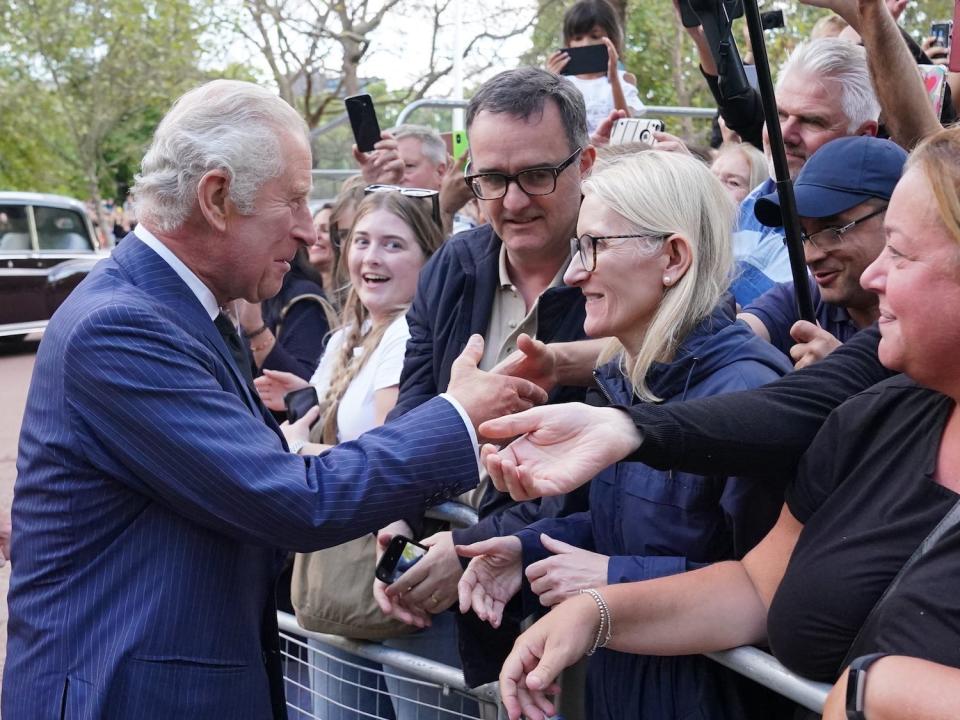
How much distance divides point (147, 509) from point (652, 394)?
1.06 m

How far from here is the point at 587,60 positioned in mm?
5109

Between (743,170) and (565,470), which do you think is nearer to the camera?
(565,470)

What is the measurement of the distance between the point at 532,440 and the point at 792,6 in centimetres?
1467

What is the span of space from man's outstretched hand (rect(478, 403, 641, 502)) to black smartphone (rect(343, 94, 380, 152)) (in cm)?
289

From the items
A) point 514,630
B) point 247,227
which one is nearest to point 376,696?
point 514,630

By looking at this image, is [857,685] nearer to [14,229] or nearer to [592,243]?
[592,243]

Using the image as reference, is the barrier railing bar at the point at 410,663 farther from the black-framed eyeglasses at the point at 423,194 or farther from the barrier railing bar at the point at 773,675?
the black-framed eyeglasses at the point at 423,194

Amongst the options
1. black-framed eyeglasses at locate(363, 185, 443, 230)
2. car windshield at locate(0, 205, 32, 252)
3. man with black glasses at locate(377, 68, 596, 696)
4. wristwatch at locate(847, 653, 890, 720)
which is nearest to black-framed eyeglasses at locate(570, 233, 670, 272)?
man with black glasses at locate(377, 68, 596, 696)

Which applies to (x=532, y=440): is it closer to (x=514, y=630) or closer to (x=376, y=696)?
(x=514, y=630)

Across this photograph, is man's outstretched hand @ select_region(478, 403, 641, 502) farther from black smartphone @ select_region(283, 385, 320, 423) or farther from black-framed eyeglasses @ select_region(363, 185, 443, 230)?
black-framed eyeglasses @ select_region(363, 185, 443, 230)

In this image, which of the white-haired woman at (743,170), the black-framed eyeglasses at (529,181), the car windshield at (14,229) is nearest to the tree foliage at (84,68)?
the car windshield at (14,229)

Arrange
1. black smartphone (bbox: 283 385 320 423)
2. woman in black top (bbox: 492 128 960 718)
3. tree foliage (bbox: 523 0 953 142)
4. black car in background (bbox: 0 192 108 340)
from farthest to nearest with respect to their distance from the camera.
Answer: black car in background (bbox: 0 192 108 340) < tree foliage (bbox: 523 0 953 142) < black smartphone (bbox: 283 385 320 423) < woman in black top (bbox: 492 128 960 718)

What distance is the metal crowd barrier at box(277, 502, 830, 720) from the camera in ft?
8.15

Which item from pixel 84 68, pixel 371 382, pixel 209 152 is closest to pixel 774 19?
pixel 371 382
